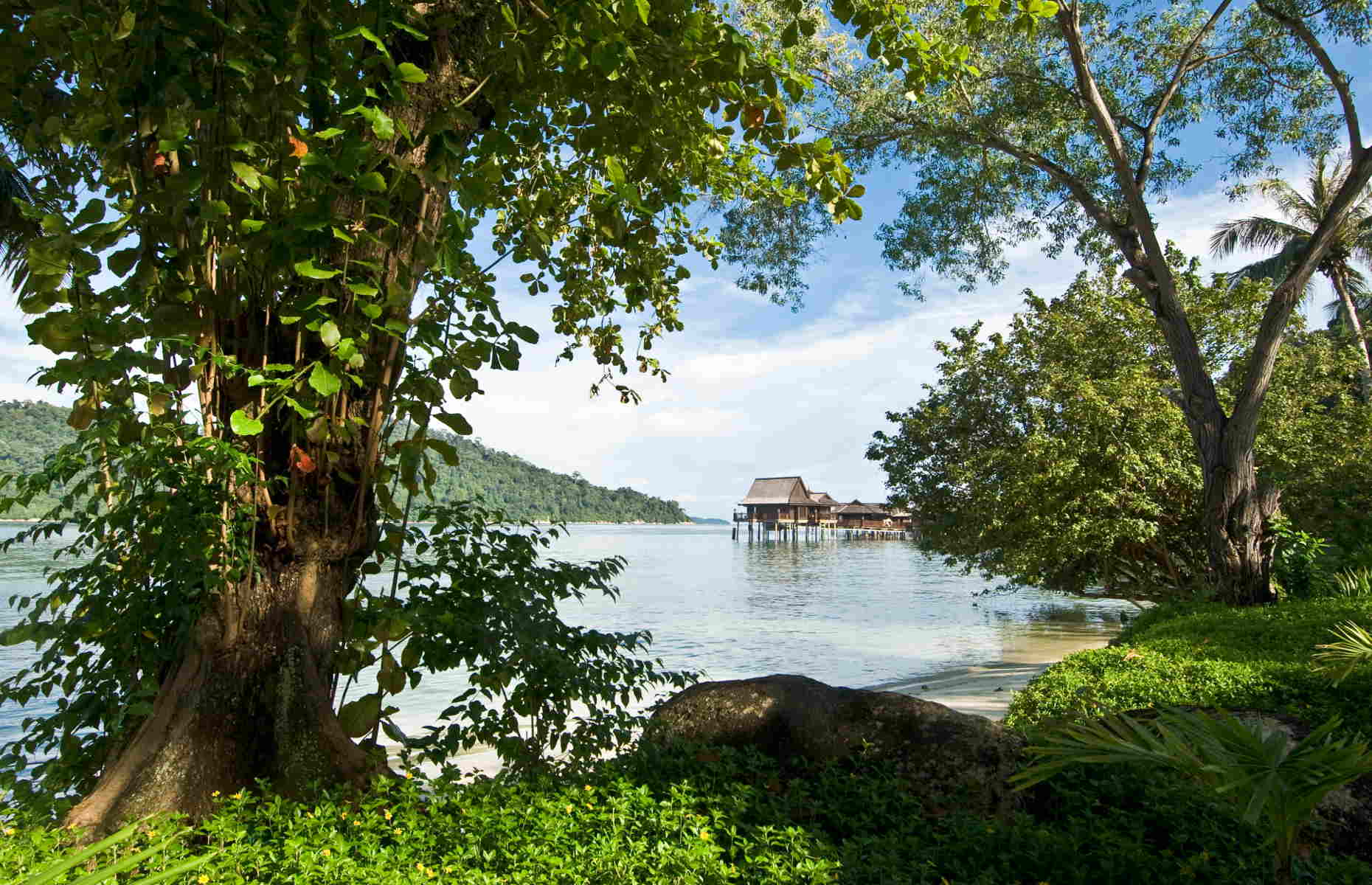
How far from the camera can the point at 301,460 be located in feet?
9.22

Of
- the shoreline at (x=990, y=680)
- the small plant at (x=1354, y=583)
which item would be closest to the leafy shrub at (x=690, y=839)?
the shoreline at (x=990, y=680)

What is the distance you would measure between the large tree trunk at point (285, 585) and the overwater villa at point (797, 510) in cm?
5857

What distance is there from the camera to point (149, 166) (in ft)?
8.52

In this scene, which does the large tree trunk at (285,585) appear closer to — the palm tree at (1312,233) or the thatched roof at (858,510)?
the palm tree at (1312,233)

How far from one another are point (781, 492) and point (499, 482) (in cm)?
2027

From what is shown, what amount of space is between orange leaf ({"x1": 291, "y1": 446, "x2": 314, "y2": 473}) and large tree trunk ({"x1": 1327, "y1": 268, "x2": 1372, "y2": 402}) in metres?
19.2

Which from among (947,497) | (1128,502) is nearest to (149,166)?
(1128,502)

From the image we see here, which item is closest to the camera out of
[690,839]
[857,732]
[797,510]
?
[690,839]

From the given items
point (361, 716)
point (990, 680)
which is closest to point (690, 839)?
point (361, 716)

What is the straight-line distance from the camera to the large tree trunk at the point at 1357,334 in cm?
1708

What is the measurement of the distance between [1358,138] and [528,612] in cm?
1093

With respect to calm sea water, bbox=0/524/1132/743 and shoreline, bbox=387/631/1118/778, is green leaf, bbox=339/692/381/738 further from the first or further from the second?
shoreline, bbox=387/631/1118/778

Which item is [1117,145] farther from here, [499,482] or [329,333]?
[499,482]

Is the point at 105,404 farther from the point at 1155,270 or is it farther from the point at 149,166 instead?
the point at 1155,270
